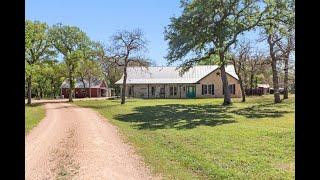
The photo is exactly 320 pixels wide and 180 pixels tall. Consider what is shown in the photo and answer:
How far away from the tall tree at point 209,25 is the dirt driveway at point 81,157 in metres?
17.9

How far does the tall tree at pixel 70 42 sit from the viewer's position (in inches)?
2041

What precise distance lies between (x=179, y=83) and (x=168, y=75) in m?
3.05

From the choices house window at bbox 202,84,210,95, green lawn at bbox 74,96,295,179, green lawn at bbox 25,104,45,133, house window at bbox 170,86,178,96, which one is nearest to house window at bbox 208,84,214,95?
house window at bbox 202,84,210,95

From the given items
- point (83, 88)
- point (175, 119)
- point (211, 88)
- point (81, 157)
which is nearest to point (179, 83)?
point (211, 88)

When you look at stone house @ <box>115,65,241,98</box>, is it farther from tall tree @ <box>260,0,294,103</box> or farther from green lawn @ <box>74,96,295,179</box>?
green lawn @ <box>74,96,295,179</box>

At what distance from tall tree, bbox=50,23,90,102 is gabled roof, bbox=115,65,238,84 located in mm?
11948

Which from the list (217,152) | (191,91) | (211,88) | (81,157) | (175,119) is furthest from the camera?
(191,91)

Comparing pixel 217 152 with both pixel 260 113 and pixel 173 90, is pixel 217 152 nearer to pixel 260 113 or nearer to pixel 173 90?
pixel 260 113

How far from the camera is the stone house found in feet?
202

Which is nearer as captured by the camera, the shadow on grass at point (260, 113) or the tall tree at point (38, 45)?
the shadow on grass at point (260, 113)

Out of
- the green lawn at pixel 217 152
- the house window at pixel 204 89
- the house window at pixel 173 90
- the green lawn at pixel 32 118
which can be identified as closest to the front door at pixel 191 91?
the house window at pixel 204 89

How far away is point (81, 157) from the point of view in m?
11.4

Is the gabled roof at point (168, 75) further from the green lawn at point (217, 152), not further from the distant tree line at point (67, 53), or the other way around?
the green lawn at point (217, 152)
